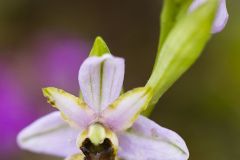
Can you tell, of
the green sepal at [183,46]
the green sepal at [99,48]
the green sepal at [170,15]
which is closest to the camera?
the green sepal at [183,46]

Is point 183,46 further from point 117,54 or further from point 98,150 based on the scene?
point 117,54

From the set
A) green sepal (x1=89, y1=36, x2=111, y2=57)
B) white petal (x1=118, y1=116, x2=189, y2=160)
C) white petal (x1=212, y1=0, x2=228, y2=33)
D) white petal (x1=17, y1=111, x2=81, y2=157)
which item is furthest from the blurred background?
white petal (x1=212, y1=0, x2=228, y2=33)

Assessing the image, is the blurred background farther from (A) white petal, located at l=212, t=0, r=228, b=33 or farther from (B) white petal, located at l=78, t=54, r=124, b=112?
(A) white petal, located at l=212, t=0, r=228, b=33

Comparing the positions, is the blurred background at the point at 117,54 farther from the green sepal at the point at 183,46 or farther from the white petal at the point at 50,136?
the green sepal at the point at 183,46

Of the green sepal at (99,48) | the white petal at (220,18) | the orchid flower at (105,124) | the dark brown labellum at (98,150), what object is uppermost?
the white petal at (220,18)

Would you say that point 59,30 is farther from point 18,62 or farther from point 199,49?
point 199,49

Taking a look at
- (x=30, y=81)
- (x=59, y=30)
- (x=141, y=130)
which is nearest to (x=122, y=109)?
(x=141, y=130)

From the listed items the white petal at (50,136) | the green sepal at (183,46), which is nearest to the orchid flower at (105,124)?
the white petal at (50,136)
